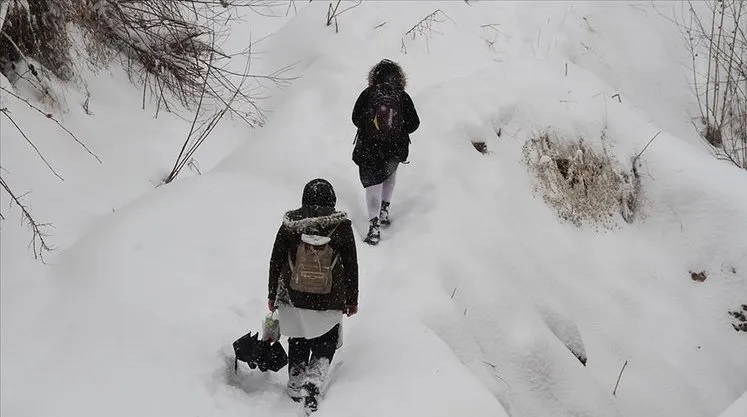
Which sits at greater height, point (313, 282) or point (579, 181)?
point (313, 282)

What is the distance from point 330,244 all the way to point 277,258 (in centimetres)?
34

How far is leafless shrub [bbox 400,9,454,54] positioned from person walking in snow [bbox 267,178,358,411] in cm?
497

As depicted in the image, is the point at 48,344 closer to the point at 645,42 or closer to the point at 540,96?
the point at 540,96

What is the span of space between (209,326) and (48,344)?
974 mm

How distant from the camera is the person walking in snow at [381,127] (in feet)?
15.3

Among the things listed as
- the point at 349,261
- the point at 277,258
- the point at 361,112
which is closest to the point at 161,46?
the point at 361,112

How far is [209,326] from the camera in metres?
3.88

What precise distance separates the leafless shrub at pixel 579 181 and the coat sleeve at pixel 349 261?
3.46 metres

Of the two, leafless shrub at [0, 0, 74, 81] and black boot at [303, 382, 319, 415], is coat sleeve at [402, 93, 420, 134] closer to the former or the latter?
black boot at [303, 382, 319, 415]

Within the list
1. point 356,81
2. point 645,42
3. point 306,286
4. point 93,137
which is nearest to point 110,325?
point 306,286

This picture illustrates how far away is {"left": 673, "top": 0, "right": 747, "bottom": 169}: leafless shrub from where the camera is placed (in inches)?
329

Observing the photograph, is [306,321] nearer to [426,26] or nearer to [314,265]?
[314,265]

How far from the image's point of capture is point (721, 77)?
915 cm

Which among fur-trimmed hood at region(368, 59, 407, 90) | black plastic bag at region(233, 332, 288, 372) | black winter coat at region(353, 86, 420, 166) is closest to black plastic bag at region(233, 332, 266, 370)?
black plastic bag at region(233, 332, 288, 372)
